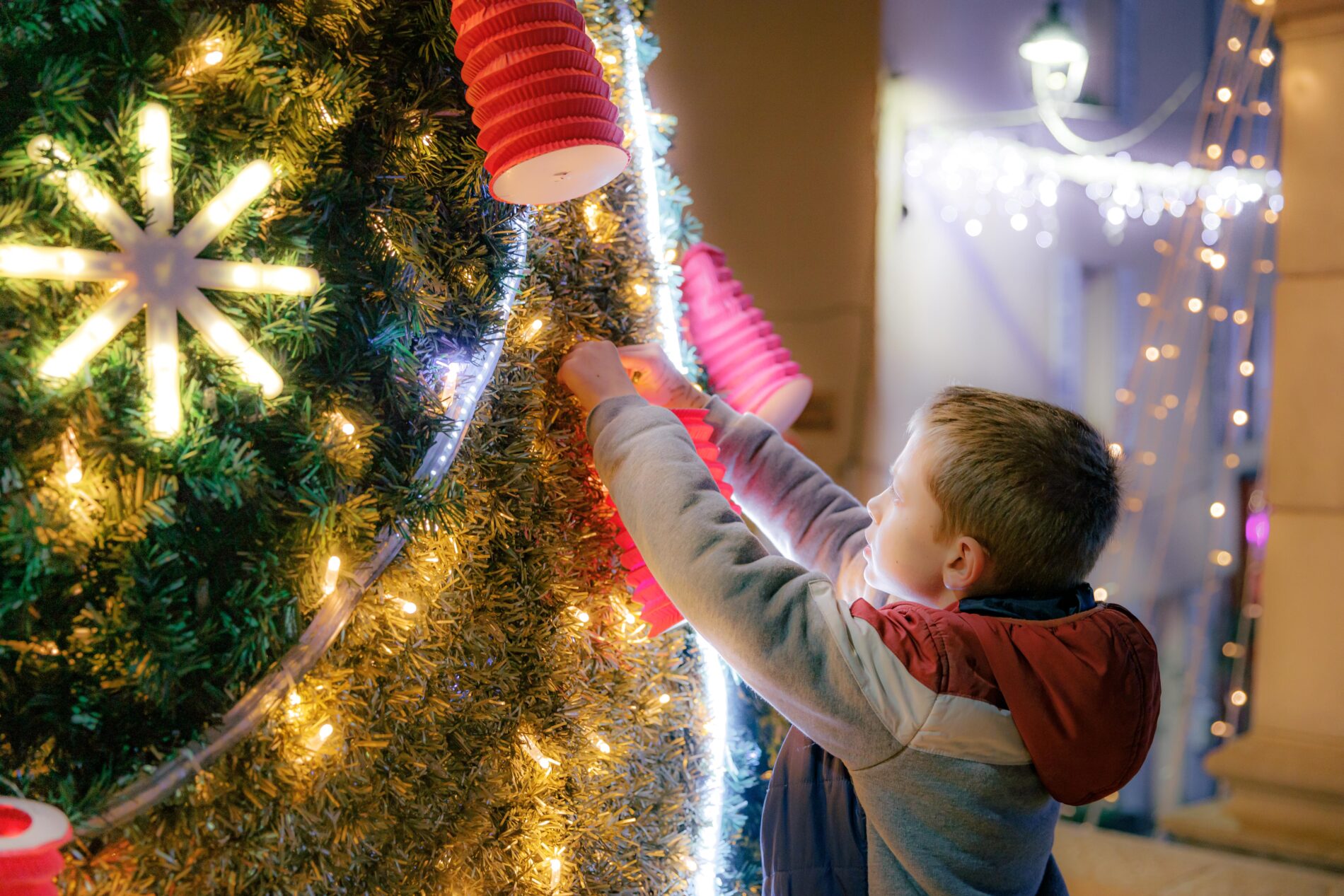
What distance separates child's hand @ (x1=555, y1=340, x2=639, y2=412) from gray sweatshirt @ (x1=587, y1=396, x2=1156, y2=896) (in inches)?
4.7

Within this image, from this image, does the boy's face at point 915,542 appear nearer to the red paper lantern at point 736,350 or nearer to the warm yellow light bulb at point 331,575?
the red paper lantern at point 736,350

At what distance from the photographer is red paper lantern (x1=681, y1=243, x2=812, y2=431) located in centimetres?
153

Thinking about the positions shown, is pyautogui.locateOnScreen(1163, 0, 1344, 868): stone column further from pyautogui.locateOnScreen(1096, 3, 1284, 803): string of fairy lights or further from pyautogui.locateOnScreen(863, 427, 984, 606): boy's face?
pyautogui.locateOnScreen(863, 427, 984, 606): boy's face

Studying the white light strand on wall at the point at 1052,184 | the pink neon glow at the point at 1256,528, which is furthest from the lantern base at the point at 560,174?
the pink neon glow at the point at 1256,528

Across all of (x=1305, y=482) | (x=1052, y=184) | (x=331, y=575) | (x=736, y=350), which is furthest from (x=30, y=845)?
(x=1052, y=184)

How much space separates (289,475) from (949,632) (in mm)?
623

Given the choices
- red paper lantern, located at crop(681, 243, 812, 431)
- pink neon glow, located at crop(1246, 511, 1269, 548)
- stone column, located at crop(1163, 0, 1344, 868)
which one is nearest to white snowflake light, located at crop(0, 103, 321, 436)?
red paper lantern, located at crop(681, 243, 812, 431)

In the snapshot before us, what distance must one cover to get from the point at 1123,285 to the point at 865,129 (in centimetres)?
308

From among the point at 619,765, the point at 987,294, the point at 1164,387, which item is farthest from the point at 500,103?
the point at 1164,387

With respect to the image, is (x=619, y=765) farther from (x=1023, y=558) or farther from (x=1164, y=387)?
(x=1164, y=387)

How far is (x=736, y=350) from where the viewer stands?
60.6 inches

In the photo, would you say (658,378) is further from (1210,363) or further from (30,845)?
(1210,363)

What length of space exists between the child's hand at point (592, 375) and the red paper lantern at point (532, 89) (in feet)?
0.87

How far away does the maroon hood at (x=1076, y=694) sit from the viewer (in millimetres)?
976
